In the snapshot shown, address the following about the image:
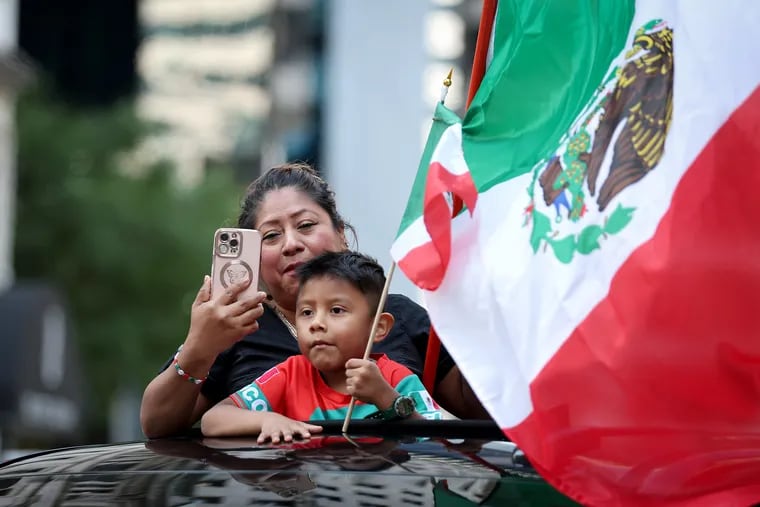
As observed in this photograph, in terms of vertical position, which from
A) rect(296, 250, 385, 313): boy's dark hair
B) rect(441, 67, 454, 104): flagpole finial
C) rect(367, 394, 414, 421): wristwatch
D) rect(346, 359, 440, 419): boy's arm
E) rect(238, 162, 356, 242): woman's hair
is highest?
rect(441, 67, 454, 104): flagpole finial

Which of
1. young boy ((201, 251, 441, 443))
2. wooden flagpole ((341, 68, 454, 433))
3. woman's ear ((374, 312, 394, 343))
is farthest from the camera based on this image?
woman's ear ((374, 312, 394, 343))

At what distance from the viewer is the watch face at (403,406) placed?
4.04 meters

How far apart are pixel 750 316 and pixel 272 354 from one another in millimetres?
1746

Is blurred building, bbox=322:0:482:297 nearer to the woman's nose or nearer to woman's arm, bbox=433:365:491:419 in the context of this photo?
the woman's nose

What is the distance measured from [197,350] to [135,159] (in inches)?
1130

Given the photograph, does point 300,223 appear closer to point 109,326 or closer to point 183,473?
point 183,473

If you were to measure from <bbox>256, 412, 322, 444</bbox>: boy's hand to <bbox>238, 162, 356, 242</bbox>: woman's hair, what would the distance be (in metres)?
1.37

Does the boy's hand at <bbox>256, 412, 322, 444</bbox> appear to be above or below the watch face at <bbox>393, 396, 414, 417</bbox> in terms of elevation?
below

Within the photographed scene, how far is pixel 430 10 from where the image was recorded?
2256 inches

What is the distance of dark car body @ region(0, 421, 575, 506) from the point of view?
3197 millimetres

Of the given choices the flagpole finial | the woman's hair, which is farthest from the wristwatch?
the woman's hair

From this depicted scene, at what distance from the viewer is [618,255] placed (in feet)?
11.6

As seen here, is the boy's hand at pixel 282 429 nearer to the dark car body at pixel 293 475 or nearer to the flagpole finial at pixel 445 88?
the dark car body at pixel 293 475

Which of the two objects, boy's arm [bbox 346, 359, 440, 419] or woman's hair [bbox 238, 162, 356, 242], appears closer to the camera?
boy's arm [bbox 346, 359, 440, 419]
